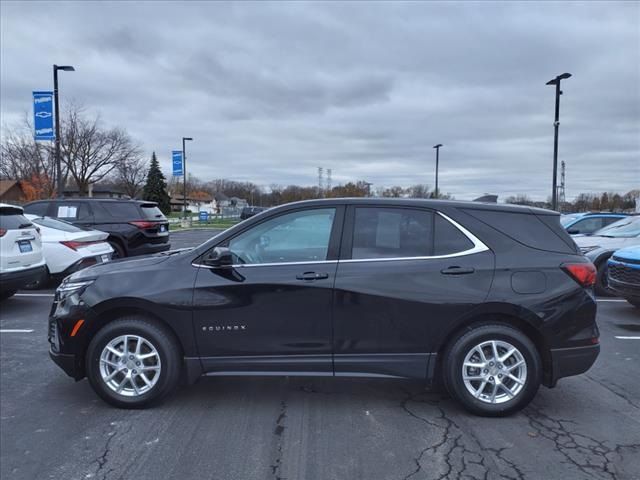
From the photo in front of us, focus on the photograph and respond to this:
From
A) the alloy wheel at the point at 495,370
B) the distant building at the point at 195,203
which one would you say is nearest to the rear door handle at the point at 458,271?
the alloy wheel at the point at 495,370

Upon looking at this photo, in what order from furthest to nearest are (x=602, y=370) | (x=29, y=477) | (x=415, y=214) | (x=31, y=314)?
1. (x=31, y=314)
2. (x=602, y=370)
3. (x=415, y=214)
4. (x=29, y=477)

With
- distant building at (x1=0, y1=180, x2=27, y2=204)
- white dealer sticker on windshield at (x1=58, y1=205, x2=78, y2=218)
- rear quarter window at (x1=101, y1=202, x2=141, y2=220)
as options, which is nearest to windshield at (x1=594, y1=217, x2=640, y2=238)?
rear quarter window at (x1=101, y1=202, x2=141, y2=220)

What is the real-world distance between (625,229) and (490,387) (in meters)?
7.82

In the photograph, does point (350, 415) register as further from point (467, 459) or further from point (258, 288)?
point (258, 288)

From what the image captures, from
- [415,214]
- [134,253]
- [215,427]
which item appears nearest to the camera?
[215,427]

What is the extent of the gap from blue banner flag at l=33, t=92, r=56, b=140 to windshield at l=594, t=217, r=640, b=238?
16.2m

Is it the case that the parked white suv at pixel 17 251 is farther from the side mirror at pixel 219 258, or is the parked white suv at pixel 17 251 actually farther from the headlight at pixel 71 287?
the side mirror at pixel 219 258

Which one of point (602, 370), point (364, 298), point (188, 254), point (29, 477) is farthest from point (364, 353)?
point (602, 370)

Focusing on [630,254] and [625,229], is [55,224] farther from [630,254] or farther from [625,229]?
[625,229]

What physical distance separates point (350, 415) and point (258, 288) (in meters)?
1.27

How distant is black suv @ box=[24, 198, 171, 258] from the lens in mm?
11328

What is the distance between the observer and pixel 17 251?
7.44 metres

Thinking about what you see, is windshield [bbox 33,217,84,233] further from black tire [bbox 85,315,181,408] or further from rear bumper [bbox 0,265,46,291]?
black tire [bbox 85,315,181,408]

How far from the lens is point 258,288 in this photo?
386cm
